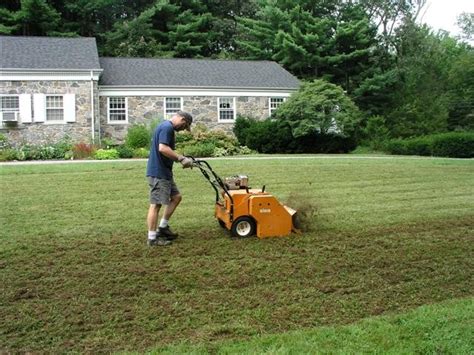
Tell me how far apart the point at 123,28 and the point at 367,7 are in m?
17.0

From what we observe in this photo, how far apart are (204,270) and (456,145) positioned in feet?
60.2

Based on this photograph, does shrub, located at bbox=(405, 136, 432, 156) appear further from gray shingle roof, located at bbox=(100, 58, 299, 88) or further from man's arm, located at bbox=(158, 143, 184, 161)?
man's arm, located at bbox=(158, 143, 184, 161)

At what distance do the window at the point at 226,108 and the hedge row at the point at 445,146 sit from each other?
8.30 metres

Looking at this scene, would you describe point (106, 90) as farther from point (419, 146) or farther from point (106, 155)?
point (419, 146)

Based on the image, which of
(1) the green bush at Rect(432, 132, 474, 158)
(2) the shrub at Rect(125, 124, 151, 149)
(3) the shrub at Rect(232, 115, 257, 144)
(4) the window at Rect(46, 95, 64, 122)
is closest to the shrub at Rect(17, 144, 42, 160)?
(2) the shrub at Rect(125, 124, 151, 149)

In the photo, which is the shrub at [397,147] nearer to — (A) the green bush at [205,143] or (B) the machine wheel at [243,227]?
(A) the green bush at [205,143]

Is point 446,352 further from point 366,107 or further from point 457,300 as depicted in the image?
point 366,107

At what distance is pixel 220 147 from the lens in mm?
20094

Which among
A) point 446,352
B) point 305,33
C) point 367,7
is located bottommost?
point 446,352

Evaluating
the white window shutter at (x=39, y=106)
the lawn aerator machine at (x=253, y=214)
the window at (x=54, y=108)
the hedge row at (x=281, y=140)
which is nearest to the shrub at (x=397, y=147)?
the hedge row at (x=281, y=140)

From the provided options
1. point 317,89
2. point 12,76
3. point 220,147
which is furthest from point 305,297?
point 12,76

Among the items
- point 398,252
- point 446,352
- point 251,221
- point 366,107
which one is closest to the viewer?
point 446,352

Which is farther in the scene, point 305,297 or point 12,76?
point 12,76

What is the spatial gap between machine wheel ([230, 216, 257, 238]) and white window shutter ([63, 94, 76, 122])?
58.9ft
